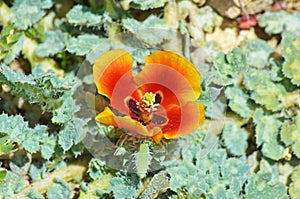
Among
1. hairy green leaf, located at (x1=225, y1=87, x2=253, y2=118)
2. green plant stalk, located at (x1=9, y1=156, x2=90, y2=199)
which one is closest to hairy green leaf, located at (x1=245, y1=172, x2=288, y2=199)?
hairy green leaf, located at (x1=225, y1=87, x2=253, y2=118)

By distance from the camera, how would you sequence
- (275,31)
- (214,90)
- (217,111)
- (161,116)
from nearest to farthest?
(161,116), (214,90), (217,111), (275,31)

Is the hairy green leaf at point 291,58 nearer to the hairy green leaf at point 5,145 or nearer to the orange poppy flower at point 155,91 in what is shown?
the orange poppy flower at point 155,91

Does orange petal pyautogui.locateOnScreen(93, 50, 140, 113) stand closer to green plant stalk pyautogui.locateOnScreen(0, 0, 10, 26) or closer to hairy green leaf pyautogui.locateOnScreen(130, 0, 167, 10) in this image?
hairy green leaf pyautogui.locateOnScreen(130, 0, 167, 10)

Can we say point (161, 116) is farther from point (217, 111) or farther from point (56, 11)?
point (56, 11)

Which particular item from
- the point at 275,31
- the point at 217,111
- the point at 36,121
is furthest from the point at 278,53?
the point at 36,121

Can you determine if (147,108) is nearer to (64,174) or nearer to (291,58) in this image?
(64,174)
